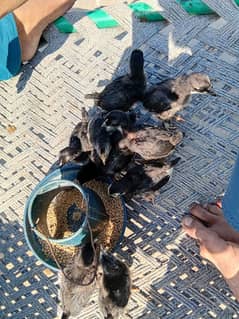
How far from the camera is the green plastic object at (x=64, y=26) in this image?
2.30 m

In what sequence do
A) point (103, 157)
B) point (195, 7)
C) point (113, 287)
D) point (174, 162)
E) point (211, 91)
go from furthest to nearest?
1. point (195, 7)
2. point (211, 91)
3. point (174, 162)
4. point (103, 157)
5. point (113, 287)

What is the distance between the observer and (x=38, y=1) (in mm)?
2266

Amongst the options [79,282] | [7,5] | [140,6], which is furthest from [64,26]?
[79,282]

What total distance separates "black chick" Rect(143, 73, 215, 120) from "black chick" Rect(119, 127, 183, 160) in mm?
115

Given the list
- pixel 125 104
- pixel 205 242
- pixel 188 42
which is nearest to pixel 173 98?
pixel 125 104

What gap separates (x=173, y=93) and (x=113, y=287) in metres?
0.68

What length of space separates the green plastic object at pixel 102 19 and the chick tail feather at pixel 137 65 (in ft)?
1.02

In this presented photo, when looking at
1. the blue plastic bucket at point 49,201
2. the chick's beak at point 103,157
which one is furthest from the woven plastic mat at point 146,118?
the chick's beak at point 103,157

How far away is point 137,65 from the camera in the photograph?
1.98 metres

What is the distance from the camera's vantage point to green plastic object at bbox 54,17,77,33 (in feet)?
7.56

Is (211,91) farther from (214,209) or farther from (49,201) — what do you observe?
(49,201)

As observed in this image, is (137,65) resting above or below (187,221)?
above

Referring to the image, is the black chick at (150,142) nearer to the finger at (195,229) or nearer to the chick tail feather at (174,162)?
the chick tail feather at (174,162)

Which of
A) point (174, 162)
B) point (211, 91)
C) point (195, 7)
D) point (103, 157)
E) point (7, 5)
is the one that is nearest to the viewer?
point (7, 5)
